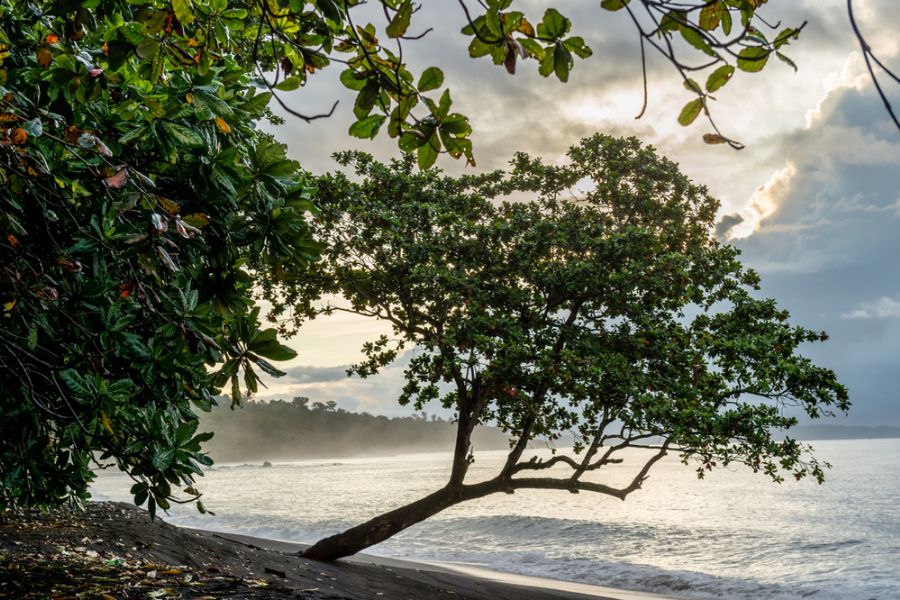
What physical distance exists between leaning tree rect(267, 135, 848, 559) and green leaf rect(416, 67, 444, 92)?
8436 mm

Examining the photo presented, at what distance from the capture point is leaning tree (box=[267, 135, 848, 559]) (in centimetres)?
1057

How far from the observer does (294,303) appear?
1388cm

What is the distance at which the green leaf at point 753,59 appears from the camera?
1.98m

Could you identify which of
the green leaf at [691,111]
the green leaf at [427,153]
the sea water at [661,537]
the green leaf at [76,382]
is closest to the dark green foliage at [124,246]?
the green leaf at [76,382]

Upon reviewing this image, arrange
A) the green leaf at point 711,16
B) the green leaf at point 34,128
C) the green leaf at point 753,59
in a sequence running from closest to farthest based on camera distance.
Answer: the green leaf at point 753,59 < the green leaf at point 711,16 < the green leaf at point 34,128

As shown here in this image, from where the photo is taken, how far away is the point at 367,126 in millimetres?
2527

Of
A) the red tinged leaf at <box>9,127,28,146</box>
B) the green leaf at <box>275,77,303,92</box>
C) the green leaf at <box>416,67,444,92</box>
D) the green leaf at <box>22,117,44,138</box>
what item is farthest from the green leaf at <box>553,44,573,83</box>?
the red tinged leaf at <box>9,127,28,146</box>

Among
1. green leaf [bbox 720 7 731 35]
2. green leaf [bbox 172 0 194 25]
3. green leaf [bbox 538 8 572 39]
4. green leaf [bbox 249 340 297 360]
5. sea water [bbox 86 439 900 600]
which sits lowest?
sea water [bbox 86 439 900 600]

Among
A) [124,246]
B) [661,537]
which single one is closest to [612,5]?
[124,246]

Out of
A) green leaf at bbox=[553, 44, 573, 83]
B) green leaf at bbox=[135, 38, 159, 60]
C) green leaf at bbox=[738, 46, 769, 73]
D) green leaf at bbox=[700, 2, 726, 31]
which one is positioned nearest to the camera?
green leaf at bbox=[738, 46, 769, 73]

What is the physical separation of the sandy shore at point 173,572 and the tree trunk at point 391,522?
1.39ft

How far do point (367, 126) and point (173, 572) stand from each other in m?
5.97

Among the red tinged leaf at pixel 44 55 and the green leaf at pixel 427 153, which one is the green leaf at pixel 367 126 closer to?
the green leaf at pixel 427 153

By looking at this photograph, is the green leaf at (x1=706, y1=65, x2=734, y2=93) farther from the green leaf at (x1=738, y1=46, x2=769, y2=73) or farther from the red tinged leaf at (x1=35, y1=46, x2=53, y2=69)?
the red tinged leaf at (x1=35, y1=46, x2=53, y2=69)
